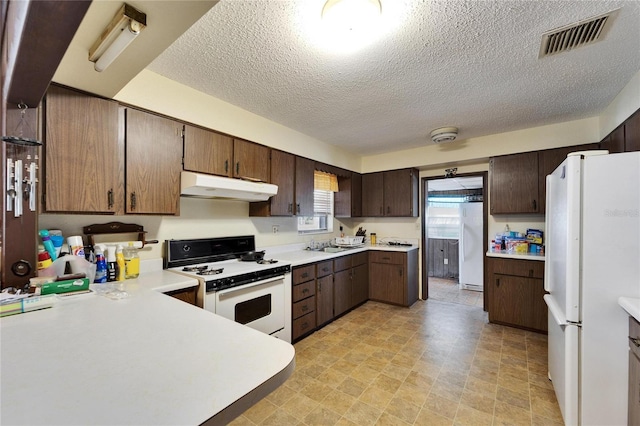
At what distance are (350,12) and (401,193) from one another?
317cm

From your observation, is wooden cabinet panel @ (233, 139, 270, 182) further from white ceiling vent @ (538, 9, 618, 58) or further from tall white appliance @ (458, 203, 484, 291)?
tall white appliance @ (458, 203, 484, 291)

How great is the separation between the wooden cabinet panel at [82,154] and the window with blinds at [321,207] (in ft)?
7.63

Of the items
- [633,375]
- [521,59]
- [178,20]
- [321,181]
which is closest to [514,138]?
[521,59]

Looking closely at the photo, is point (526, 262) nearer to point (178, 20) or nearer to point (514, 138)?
point (514, 138)

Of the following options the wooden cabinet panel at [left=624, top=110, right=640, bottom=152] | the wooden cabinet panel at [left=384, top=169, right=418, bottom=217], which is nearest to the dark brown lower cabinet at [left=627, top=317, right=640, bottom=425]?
the wooden cabinet panel at [left=624, top=110, right=640, bottom=152]

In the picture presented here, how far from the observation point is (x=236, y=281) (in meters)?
2.19

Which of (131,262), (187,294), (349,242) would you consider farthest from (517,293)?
(131,262)

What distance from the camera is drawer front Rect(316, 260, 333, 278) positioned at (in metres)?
3.12

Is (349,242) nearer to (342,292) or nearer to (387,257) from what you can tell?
(387,257)

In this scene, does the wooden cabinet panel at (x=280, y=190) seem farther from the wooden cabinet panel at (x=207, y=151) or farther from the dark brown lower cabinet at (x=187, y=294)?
the dark brown lower cabinet at (x=187, y=294)

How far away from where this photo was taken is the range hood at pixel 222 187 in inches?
84.8

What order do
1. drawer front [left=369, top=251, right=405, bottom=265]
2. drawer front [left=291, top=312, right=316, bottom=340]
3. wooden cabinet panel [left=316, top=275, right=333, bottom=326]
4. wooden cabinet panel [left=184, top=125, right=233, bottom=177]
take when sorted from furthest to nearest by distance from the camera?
drawer front [left=369, top=251, right=405, bottom=265] < wooden cabinet panel [left=316, top=275, right=333, bottom=326] < drawer front [left=291, top=312, right=316, bottom=340] < wooden cabinet panel [left=184, top=125, right=233, bottom=177]

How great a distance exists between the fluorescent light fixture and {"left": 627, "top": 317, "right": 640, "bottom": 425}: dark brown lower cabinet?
2.64 m

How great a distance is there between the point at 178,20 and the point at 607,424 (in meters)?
2.95
